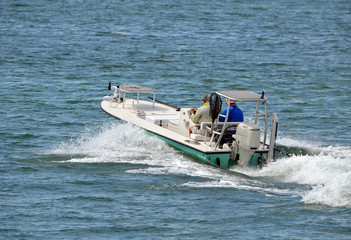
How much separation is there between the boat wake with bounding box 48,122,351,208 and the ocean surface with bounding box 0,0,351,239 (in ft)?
0.11

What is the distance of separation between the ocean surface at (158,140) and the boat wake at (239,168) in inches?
1.3

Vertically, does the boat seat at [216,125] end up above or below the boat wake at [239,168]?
above

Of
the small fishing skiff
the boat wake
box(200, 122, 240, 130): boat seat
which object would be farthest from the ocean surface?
box(200, 122, 240, 130): boat seat

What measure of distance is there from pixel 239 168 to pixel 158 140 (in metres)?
2.64

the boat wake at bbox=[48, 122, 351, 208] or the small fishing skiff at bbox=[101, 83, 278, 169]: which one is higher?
the small fishing skiff at bbox=[101, 83, 278, 169]

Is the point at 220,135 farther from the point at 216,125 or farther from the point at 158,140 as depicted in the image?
the point at 158,140

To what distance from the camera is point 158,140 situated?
17.7 metres

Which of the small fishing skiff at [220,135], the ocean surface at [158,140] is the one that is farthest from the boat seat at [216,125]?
the ocean surface at [158,140]

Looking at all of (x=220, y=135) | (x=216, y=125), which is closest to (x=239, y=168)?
(x=220, y=135)

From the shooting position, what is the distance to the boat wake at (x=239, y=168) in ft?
47.0

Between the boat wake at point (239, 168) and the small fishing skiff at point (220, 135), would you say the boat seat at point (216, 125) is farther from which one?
the boat wake at point (239, 168)

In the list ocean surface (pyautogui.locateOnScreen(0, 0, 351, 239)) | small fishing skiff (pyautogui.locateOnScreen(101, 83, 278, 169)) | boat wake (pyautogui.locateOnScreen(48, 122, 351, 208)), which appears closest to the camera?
ocean surface (pyautogui.locateOnScreen(0, 0, 351, 239))

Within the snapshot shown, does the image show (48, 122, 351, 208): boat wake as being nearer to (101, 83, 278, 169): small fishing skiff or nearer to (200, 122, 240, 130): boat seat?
(101, 83, 278, 169): small fishing skiff

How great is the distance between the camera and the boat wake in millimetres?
14320
